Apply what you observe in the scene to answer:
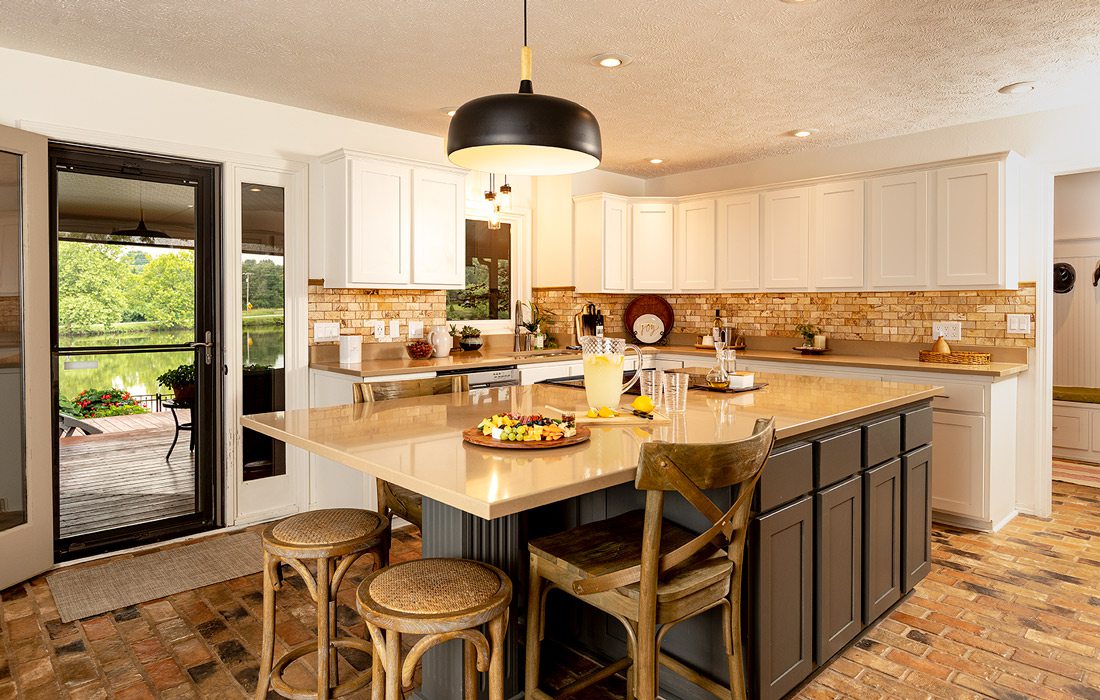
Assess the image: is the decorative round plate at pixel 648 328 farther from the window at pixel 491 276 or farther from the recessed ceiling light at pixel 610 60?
the recessed ceiling light at pixel 610 60

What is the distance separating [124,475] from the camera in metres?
3.79

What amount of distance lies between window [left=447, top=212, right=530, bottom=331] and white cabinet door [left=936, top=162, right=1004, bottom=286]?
10.3ft

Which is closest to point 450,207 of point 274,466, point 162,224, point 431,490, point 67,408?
point 162,224

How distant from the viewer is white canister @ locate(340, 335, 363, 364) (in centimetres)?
445

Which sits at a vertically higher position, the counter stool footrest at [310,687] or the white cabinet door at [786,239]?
the white cabinet door at [786,239]

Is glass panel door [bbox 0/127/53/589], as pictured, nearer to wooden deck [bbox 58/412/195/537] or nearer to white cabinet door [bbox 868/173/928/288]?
wooden deck [bbox 58/412/195/537]

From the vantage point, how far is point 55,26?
3039 mm

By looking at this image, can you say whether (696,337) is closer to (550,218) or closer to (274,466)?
(550,218)

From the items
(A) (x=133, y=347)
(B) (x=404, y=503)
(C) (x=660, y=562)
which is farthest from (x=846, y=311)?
(A) (x=133, y=347)

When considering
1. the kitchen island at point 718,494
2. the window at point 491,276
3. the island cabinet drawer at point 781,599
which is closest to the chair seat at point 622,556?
the kitchen island at point 718,494

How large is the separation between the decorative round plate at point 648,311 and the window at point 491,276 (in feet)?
3.55

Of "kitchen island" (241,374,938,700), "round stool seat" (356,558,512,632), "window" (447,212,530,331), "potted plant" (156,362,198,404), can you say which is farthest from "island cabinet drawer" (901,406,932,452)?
"potted plant" (156,362,198,404)

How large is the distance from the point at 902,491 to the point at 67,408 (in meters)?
4.05

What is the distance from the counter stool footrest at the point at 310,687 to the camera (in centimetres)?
217
